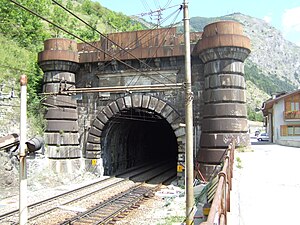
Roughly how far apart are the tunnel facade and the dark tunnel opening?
146 millimetres

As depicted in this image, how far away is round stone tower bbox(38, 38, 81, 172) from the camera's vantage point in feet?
57.2

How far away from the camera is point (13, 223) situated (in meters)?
10.2

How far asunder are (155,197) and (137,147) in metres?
12.2

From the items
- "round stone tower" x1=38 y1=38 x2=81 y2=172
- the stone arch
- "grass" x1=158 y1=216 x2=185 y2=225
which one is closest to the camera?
"grass" x1=158 y1=216 x2=185 y2=225

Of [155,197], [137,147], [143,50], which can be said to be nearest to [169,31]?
[143,50]

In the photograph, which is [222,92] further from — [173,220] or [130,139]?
[130,139]

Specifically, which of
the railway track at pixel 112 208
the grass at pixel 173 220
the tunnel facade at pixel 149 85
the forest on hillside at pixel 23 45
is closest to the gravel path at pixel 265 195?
the grass at pixel 173 220

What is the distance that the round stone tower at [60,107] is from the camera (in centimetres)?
1744

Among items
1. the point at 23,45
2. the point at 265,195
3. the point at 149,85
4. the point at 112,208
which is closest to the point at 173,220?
the point at 112,208

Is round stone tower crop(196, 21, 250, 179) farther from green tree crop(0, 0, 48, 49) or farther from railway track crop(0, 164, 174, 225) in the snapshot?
green tree crop(0, 0, 48, 49)

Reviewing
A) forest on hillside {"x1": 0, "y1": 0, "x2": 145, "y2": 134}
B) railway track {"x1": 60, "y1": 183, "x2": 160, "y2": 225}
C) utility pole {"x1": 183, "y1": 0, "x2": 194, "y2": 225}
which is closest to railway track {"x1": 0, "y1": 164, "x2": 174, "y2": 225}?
railway track {"x1": 60, "y1": 183, "x2": 160, "y2": 225}

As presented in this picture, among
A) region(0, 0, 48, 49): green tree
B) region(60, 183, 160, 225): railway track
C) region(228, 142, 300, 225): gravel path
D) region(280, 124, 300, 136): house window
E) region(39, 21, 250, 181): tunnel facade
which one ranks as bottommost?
region(60, 183, 160, 225): railway track

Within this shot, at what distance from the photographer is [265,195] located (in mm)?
7828

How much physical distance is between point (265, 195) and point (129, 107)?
1091 cm
